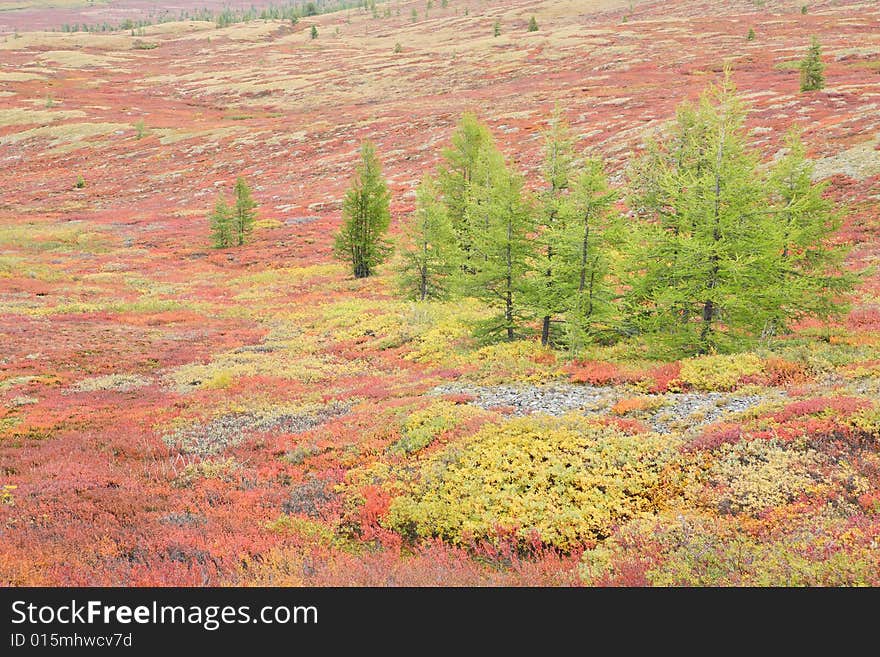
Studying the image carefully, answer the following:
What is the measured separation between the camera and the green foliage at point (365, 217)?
38594 mm

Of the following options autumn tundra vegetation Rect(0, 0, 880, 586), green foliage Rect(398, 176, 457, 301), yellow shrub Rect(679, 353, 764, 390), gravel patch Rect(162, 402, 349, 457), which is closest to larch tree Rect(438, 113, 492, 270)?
autumn tundra vegetation Rect(0, 0, 880, 586)

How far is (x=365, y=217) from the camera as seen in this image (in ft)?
129

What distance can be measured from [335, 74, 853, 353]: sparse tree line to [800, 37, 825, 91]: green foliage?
50340mm

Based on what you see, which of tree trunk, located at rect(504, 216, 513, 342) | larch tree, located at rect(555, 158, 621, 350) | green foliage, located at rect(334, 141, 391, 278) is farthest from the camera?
green foliage, located at rect(334, 141, 391, 278)

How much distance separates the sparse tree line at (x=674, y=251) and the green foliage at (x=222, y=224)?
123 ft

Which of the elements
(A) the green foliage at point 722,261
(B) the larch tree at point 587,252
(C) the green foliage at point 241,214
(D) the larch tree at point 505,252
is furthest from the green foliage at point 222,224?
(A) the green foliage at point 722,261

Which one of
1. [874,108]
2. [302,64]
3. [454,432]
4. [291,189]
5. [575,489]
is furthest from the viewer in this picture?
[302,64]

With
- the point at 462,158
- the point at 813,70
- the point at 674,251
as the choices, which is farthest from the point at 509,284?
the point at 813,70

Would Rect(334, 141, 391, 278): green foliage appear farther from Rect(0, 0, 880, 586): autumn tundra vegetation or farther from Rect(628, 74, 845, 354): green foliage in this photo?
Rect(628, 74, 845, 354): green foliage

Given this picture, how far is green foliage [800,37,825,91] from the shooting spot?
57.3 meters

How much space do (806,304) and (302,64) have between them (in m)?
167
